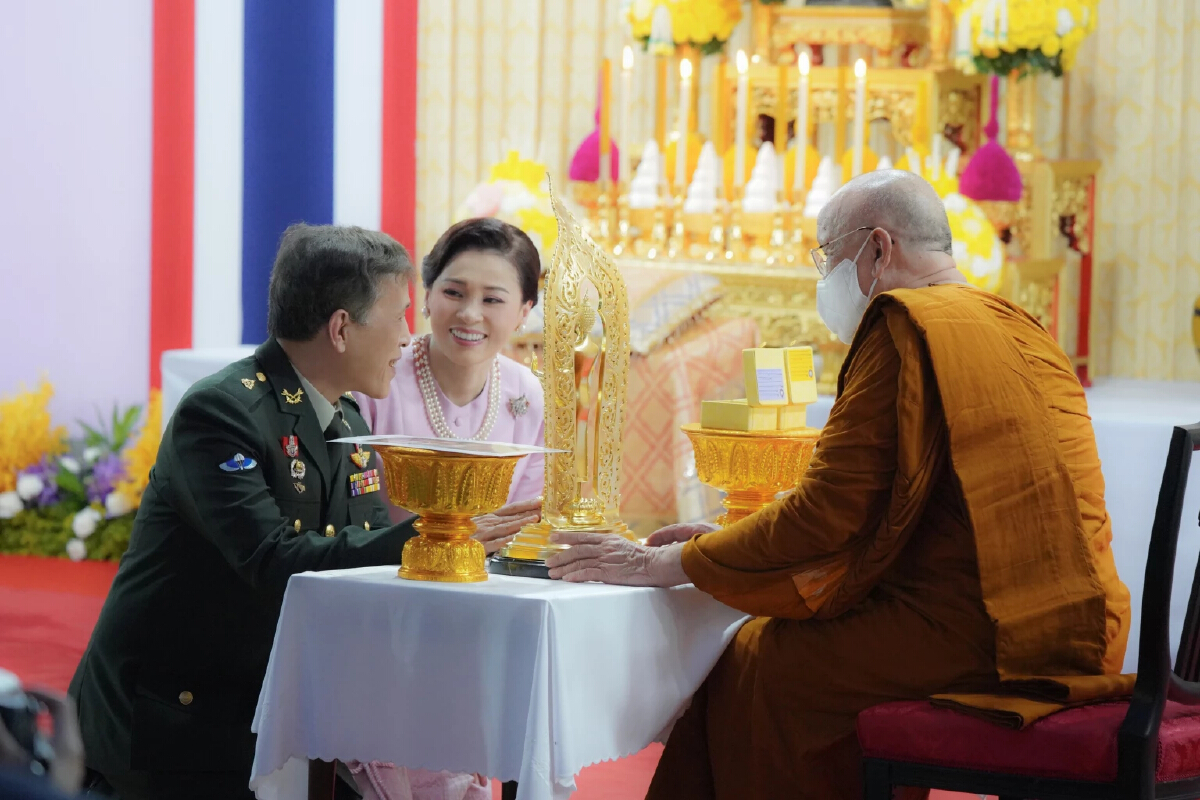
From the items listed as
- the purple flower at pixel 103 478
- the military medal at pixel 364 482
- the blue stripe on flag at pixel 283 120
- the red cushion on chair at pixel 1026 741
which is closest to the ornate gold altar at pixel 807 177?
the blue stripe on flag at pixel 283 120

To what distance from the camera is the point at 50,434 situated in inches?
230

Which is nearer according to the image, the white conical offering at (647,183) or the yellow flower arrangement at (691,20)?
the white conical offering at (647,183)

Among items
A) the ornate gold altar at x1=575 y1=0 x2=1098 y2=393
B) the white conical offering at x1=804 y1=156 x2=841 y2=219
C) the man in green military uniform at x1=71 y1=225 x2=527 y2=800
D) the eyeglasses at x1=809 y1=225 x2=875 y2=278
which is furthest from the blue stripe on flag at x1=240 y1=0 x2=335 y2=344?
the eyeglasses at x1=809 y1=225 x2=875 y2=278

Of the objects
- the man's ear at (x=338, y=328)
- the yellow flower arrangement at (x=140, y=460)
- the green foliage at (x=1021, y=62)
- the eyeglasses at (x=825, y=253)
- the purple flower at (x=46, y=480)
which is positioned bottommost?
the purple flower at (x=46, y=480)

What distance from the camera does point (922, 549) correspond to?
6.97 feet

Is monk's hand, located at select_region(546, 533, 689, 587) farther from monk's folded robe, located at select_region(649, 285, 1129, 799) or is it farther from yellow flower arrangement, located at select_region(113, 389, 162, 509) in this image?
yellow flower arrangement, located at select_region(113, 389, 162, 509)

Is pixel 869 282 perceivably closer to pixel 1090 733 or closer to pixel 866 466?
pixel 866 466

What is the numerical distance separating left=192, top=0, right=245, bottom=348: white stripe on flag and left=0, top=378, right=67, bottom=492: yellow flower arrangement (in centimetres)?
63

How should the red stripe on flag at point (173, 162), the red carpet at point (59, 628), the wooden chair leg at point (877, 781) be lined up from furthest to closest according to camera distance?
the red stripe on flag at point (173, 162) → the red carpet at point (59, 628) → the wooden chair leg at point (877, 781)

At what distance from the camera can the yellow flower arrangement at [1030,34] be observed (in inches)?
186

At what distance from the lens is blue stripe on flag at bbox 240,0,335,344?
5.11 metres

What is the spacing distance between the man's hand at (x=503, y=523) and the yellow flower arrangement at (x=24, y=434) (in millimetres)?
3876

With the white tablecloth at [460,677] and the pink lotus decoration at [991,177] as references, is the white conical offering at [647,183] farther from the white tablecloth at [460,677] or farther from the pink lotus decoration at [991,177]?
the white tablecloth at [460,677]

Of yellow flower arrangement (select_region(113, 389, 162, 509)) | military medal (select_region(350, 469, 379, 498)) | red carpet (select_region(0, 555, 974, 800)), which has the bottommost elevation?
red carpet (select_region(0, 555, 974, 800))
